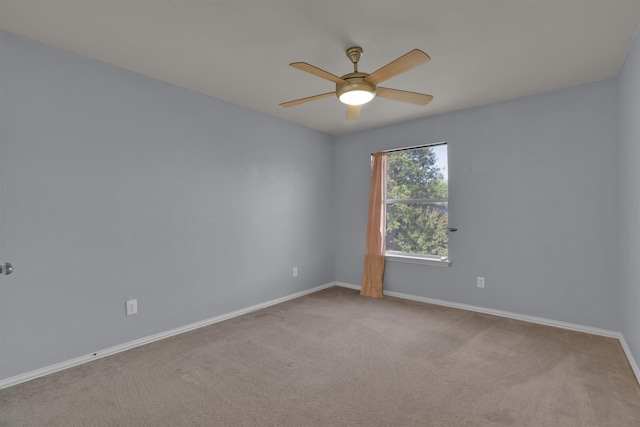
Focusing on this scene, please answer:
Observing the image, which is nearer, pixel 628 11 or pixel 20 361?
pixel 628 11

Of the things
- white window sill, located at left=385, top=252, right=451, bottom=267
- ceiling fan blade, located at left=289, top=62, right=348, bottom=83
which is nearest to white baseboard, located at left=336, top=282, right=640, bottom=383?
white window sill, located at left=385, top=252, right=451, bottom=267

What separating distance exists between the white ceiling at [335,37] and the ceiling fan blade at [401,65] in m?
0.30

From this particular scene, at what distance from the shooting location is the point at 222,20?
201cm

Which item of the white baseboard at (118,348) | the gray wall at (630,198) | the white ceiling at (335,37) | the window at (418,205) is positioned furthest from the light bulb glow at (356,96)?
the white baseboard at (118,348)

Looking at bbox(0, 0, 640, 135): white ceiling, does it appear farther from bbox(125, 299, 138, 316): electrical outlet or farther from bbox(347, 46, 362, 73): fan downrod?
bbox(125, 299, 138, 316): electrical outlet

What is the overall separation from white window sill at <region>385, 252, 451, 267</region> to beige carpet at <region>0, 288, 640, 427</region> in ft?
2.74

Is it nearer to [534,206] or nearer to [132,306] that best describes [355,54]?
[534,206]

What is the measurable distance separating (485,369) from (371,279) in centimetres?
213

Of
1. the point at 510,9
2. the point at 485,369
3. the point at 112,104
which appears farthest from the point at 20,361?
the point at 510,9

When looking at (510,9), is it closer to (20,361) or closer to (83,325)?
(83,325)

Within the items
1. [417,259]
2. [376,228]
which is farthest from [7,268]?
[417,259]

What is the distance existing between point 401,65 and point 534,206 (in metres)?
2.32

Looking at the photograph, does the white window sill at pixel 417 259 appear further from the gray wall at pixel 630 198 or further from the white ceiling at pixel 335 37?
the white ceiling at pixel 335 37

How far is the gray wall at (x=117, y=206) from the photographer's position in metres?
2.17
